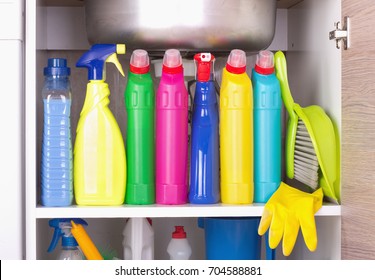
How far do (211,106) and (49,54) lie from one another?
51 centimetres

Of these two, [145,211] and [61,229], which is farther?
[61,229]

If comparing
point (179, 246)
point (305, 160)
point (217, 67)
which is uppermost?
point (217, 67)

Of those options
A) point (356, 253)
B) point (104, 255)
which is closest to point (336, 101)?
point (356, 253)

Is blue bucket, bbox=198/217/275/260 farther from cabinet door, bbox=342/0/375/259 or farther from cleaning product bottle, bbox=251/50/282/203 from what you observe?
cabinet door, bbox=342/0/375/259

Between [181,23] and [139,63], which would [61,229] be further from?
[181,23]

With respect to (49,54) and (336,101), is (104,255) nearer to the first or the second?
(49,54)

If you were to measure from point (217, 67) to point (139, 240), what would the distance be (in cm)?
49

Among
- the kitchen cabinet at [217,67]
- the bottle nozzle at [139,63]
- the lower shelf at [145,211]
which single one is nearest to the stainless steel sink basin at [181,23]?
the bottle nozzle at [139,63]

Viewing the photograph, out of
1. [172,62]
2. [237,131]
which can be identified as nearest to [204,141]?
[237,131]

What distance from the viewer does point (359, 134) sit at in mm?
1362

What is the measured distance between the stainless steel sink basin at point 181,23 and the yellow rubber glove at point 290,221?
0.35 meters

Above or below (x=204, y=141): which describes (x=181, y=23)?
above

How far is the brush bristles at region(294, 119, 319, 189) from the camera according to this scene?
1490mm

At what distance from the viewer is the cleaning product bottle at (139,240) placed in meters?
1.59
